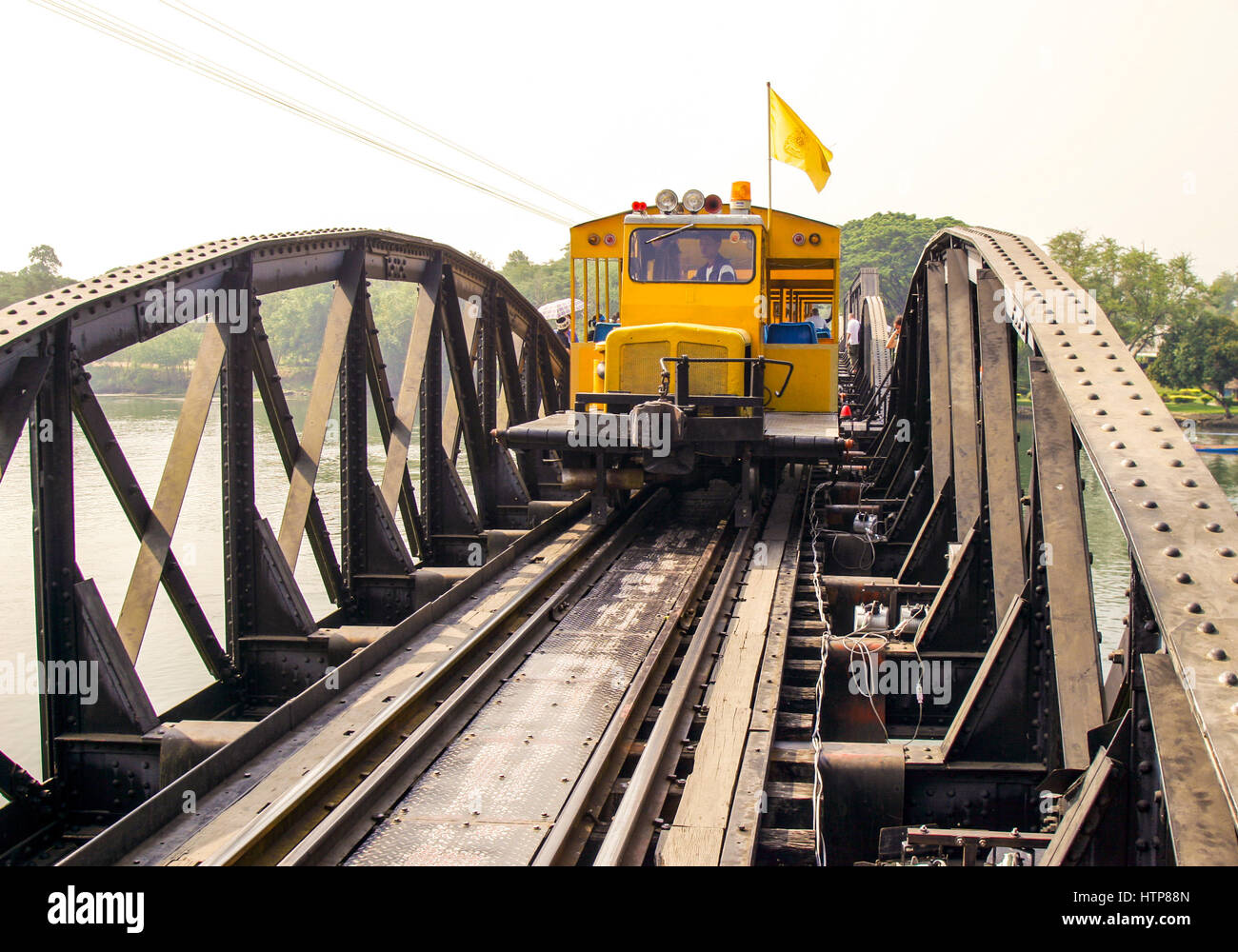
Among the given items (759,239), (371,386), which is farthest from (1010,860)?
(759,239)

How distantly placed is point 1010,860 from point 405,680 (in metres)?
3.64

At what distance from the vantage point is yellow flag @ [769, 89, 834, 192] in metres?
15.1

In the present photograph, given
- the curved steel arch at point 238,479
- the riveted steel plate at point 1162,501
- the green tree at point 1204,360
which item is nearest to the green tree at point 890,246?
the green tree at point 1204,360

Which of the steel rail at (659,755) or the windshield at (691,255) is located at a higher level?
the windshield at (691,255)

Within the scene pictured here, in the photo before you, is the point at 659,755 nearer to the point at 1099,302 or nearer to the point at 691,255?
the point at 691,255

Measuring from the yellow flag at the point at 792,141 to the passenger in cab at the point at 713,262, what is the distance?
11.2 ft

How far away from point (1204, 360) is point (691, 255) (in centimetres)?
5167

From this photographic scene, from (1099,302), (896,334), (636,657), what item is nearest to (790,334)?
(636,657)

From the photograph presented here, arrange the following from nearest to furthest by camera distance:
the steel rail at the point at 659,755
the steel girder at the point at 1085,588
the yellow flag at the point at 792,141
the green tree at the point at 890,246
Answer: the steel girder at the point at 1085,588, the steel rail at the point at 659,755, the yellow flag at the point at 792,141, the green tree at the point at 890,246

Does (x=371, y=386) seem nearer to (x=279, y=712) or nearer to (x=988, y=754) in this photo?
(x=279, y=712)

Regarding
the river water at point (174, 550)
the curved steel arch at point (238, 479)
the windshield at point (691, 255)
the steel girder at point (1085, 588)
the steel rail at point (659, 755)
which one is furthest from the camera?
the river water at point (174, 550)

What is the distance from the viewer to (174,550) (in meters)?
23.6

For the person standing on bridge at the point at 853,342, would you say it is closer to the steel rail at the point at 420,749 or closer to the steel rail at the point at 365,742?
the steel rail at the point at 420,749

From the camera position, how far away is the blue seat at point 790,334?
42.4 ft
